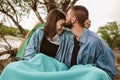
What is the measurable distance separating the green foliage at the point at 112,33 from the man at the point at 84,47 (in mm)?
19762

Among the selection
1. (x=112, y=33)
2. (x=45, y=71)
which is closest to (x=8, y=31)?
(x=45, y=71)

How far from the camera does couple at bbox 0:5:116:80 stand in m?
4.40

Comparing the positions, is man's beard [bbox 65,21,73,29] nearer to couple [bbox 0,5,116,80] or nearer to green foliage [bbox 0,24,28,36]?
Answer: couple [bbox 0,5,116,80]

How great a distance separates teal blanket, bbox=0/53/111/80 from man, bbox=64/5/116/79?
0.27 m

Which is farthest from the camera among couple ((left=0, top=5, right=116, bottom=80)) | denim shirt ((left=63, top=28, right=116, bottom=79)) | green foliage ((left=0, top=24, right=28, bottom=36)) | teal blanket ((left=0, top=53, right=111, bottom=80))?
green foliage ((left=0, top=24, right=28, bottom=36))

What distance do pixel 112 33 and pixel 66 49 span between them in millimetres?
21326

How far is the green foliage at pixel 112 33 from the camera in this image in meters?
24.6

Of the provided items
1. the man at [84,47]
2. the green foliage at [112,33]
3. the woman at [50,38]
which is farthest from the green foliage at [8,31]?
the green foliage at [112,33]

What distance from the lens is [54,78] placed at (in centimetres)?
396

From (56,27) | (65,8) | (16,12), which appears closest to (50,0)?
(65,8)

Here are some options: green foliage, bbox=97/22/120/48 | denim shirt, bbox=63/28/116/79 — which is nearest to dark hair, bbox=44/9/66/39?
denim shirt, bbox=63/28/116/79

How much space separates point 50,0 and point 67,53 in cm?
470

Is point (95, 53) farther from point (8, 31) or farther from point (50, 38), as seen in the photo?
point (8, 31)

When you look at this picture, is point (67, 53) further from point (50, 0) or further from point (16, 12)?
point (16, 12)
